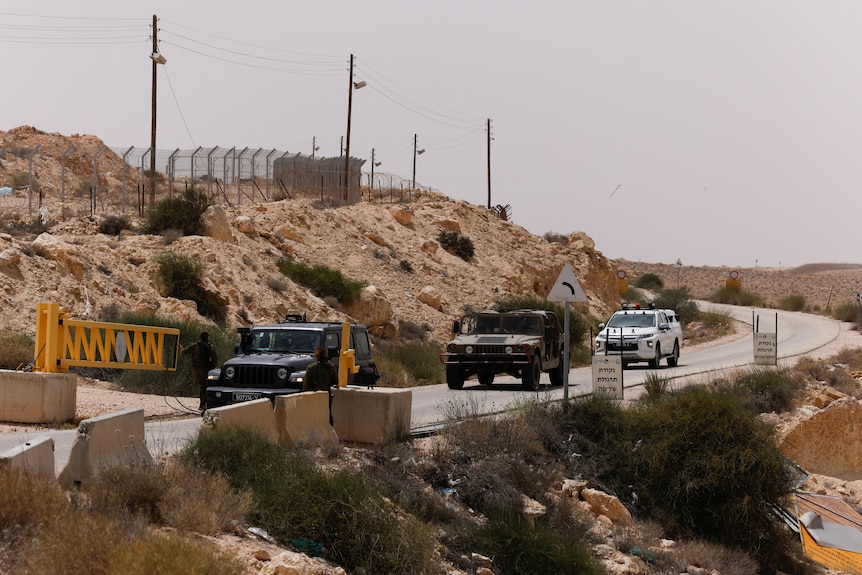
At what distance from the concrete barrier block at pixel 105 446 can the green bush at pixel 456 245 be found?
1771 inches

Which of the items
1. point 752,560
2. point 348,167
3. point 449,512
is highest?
point 348,167

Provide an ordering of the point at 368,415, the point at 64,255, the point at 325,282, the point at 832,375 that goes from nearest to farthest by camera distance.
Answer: the point at 368,415 → the point at 64,255 → the point at 832,375 → the point at 325,282

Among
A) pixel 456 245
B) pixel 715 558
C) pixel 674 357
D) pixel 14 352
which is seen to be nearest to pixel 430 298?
pixel 456 245

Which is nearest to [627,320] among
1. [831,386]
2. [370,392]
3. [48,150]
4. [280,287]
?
[831,386]

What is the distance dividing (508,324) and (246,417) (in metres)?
14.6

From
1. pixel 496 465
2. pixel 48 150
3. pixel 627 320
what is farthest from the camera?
pixel 48 150

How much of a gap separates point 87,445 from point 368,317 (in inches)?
1186

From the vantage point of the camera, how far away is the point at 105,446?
9688 millimetres

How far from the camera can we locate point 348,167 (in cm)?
5522

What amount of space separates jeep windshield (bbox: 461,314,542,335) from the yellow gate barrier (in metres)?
8.61

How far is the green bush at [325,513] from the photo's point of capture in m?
9.52

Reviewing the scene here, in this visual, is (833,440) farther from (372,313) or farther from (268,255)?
(268,255)

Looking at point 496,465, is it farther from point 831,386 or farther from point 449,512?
point 831,386

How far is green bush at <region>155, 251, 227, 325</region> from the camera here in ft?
104
